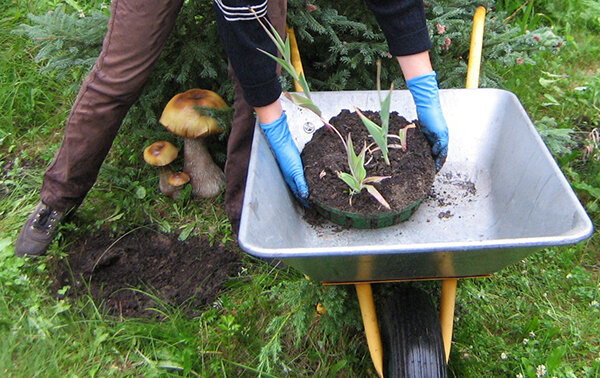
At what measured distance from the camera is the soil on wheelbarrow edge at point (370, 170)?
60.5 inches

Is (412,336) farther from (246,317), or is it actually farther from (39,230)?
(39,230)

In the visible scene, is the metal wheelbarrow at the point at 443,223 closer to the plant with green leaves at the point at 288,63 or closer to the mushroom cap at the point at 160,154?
the plant with green leaves at the point at 288,63

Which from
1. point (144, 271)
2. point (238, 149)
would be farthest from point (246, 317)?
point (238, 149)

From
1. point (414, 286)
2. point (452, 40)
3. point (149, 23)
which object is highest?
point (149, 23)

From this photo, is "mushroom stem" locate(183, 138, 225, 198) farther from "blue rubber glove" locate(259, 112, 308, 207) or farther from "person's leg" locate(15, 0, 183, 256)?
"blue rubber glove" locate(259, 112, 308, 207)

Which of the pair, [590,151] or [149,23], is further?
[590,151]

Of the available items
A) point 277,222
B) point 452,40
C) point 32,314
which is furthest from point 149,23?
point 452,40

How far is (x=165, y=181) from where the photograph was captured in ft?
7.81

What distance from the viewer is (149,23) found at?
1.75 metres

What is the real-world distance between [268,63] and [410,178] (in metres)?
0.54

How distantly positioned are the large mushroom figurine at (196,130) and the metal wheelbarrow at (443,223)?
474mm

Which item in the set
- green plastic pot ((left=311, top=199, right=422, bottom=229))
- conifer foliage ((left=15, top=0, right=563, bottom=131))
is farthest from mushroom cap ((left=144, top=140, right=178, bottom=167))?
green plastic pot ((left=311, top=199, right=422, bottom=229))

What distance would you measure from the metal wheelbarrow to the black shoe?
108 cm

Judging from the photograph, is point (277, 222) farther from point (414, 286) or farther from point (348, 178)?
point (414, 286)
